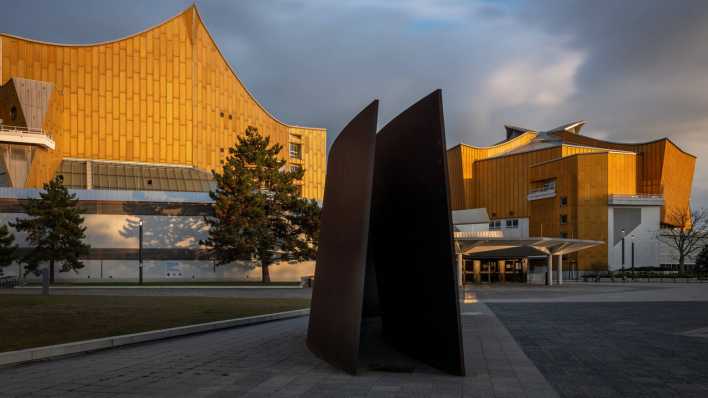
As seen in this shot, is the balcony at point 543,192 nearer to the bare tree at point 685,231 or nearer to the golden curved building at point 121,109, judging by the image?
the bare tree at point 685,231

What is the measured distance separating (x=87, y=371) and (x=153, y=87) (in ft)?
171

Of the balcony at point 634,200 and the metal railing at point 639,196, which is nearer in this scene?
the balcony at point 634,200

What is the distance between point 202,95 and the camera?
193 feet

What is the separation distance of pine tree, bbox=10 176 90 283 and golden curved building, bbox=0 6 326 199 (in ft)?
23.8

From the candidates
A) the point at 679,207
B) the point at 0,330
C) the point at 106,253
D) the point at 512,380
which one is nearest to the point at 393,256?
the point at 512,380

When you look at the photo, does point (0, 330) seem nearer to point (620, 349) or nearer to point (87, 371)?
point (87, 371)

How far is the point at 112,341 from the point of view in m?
10.8

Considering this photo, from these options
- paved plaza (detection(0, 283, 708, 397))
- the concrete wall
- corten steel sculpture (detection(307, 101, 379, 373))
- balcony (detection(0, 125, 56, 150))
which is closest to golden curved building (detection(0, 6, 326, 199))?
balcony (detection(0, 125, 56, 150))

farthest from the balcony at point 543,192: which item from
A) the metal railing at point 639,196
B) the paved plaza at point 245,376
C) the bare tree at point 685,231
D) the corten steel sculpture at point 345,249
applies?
the corten steel sculpture at point 345,249

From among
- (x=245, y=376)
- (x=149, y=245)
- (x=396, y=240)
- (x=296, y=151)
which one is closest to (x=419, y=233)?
(x=396, y=240)

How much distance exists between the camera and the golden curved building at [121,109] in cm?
4675

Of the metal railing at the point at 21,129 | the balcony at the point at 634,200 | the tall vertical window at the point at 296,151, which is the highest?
the tall vertical window at the point at 296,151

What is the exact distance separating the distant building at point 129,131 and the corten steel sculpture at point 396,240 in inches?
1486

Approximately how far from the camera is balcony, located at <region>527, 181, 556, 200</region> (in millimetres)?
69175
